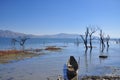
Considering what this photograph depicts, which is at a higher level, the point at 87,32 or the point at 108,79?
the point at 87,32

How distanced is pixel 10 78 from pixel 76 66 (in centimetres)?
1070

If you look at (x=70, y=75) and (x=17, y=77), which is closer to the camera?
(x=70, y=75)

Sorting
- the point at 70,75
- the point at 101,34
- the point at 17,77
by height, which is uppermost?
the point at 101,34

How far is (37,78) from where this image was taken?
86.5ft

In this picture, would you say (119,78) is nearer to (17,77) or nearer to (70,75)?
(70,75)

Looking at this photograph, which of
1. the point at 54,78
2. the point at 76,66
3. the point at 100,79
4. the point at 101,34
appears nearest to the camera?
the point at 76,66

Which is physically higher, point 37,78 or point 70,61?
point 70,61

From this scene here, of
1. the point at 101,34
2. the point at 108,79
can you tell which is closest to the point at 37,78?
the point at 108,79

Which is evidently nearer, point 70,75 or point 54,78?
point 70,75

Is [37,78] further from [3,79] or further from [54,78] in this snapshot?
[3,79]

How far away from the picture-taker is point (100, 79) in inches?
880

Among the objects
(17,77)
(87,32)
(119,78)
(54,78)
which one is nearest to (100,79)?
(119,78)

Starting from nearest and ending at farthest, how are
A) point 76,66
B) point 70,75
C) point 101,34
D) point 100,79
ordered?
point 70,75 → point 76,66 → point 100,79 → point 101,34

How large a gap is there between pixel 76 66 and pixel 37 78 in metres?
8.41
